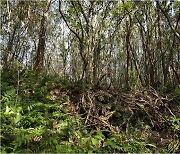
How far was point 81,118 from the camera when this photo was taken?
225 inches

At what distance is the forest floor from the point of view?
14.3 ft

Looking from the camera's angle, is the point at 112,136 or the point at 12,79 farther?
the point at 12,79

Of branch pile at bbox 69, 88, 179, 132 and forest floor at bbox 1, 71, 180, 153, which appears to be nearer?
forest floor at bbox 1, 71, 180, 153

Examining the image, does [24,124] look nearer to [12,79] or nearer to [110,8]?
[12,79]

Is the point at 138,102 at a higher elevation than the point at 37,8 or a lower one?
lower

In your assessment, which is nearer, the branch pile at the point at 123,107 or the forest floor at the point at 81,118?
the forest floor at the point at 81,118

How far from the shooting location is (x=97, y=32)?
14648 millimetres

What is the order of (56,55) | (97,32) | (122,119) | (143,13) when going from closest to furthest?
(122,119), (143,13), (97,32), (56,55)

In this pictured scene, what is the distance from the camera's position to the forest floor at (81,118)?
4359 mm

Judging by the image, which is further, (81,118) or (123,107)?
(123,107)

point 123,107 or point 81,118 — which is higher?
point 123,107

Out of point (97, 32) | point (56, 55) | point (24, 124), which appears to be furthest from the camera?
point (56, 55)

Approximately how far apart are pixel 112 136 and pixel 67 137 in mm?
1014

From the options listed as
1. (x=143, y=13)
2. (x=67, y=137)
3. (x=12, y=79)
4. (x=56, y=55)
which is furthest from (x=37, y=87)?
(x=56, y=55)
